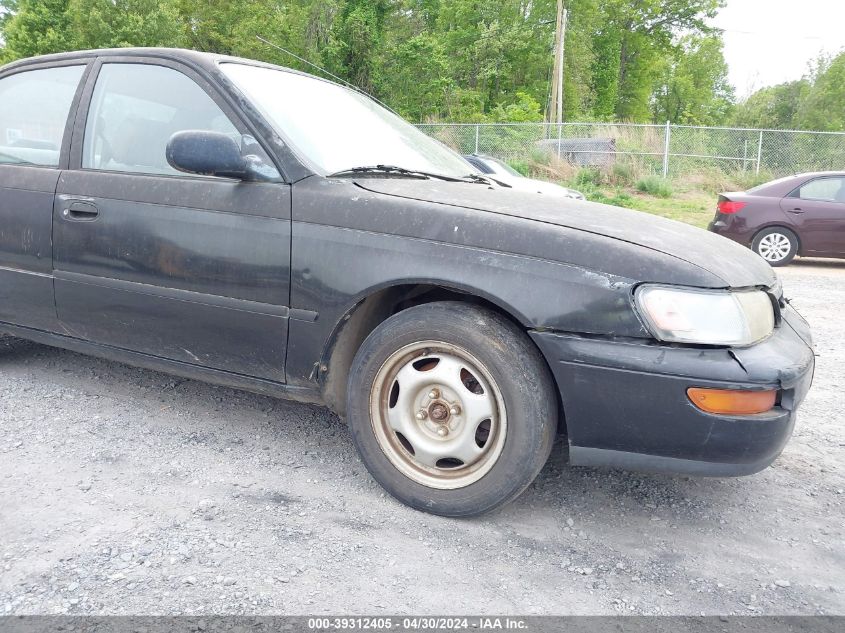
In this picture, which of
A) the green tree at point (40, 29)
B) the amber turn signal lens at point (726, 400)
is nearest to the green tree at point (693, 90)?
the green tree at point (40, 29)

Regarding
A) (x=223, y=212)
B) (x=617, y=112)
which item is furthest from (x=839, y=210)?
(x=617, y=112)

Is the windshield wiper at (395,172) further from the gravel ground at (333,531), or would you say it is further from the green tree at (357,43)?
the green tree at (357,43)

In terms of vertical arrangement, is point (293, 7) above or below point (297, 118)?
above

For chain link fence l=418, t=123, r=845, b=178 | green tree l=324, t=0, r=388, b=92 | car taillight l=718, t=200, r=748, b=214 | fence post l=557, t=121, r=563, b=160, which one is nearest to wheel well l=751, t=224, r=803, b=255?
car taillight l=718, t=200, r=748, b=214

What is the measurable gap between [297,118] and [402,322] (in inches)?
42.0

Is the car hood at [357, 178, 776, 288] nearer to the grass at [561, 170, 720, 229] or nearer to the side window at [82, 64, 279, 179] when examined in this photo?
the side window at [82, 64, 279, 179]

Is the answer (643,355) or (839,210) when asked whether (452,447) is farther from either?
(839,210)

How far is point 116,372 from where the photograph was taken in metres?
3.80

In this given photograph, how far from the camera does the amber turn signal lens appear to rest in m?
2.06

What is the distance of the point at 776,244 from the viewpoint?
9422 millimetres

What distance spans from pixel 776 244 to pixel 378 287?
→ 8.69 metres

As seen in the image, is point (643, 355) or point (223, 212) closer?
point (643, 355)

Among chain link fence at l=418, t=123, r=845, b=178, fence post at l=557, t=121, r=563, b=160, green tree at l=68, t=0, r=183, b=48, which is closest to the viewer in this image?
chain link fence at l=418, t=123, r=845, b=178

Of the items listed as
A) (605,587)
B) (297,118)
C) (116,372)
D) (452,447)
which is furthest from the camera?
(116,372)
